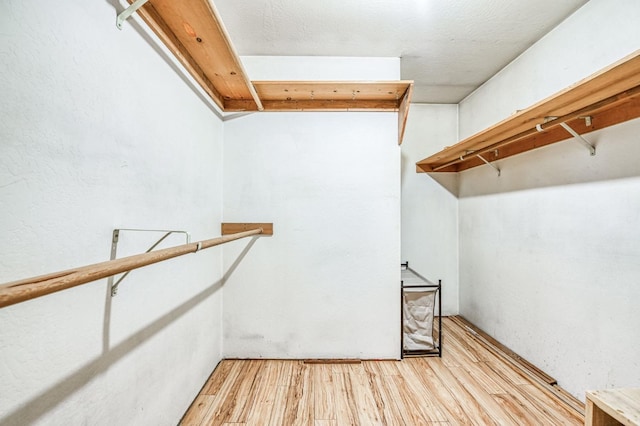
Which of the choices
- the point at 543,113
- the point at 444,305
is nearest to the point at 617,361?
the point at 543,113

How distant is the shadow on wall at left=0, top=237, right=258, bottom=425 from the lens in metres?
0.69

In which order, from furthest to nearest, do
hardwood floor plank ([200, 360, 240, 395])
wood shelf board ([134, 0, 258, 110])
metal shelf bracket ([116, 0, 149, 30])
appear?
hardwood floor plank ([200, 360, 240, 395]), wood shelf board ([134, 0, 258, 110]), metal shelf bracket ([116, 0, 149, 30])

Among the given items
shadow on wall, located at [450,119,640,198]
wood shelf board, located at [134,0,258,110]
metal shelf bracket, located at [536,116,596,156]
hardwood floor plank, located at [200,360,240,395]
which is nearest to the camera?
wood shelf board, located at [134,0,258,110]

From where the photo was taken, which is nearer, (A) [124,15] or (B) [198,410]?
(A) [124,15]

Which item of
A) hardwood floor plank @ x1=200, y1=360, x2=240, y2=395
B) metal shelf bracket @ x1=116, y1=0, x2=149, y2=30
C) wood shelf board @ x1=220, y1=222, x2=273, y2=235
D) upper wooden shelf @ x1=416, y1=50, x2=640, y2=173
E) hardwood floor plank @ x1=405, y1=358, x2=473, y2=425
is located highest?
metal shelf bracket @ x1=116, y1=0, x2=149, y2=30

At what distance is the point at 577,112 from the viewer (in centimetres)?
139

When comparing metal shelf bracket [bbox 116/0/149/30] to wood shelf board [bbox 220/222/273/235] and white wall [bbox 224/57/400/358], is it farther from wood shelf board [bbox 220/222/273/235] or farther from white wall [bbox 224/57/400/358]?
wood shelf board [bbox 220/222/273/235]

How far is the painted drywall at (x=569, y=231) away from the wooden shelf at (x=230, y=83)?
0.94 meters

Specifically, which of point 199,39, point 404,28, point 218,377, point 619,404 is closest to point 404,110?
point 404,28

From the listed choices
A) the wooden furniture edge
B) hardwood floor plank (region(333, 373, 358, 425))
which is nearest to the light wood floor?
hardwood floor plank (region(333, 373, 358, 425))

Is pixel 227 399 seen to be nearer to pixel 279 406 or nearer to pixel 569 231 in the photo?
pixel 279 406

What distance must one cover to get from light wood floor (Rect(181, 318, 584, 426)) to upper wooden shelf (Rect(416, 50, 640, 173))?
1.56 meters

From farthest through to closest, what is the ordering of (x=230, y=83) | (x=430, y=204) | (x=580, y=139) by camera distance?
(x=430, y=204)
(x=230, y=83)
(x=580, y=139)

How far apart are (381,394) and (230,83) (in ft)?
7.20
